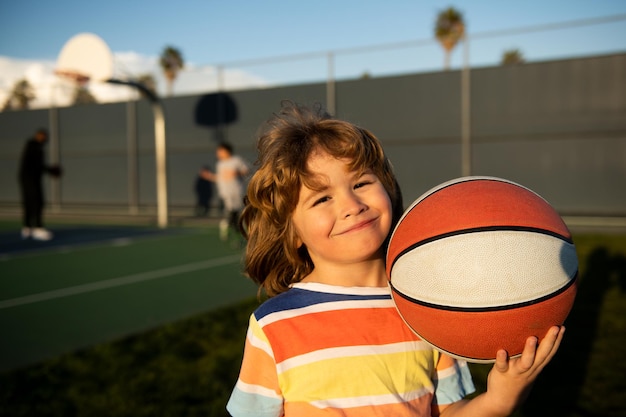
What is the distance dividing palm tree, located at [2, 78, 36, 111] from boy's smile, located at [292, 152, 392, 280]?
23.8m

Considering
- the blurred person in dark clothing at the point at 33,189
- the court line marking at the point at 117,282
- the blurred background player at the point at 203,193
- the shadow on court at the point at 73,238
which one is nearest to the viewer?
the court line marking at the point at 117,282

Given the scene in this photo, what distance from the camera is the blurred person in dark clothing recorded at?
11875 mm

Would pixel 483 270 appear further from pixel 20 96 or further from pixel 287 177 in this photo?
pixel 20 96

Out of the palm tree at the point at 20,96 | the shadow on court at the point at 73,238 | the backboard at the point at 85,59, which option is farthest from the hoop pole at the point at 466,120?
the palm tree at the point at 20,96

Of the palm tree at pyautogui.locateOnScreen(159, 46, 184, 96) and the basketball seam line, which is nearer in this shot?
the basketball seam line

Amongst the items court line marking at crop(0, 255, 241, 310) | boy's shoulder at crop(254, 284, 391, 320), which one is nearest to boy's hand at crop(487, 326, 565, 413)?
boy's shoulder at crop(254, 284, 391, 320)

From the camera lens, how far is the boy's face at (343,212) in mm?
1687

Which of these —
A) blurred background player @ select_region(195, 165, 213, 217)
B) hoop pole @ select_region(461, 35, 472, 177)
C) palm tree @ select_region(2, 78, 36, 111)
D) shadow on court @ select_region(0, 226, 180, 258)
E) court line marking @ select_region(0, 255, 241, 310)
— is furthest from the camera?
palm tree @ select_region(2, 78, 36, 111)

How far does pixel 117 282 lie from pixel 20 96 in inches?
742

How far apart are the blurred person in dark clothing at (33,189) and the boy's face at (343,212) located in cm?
1122

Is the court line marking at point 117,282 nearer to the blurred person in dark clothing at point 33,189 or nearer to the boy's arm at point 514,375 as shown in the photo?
the blurred person in dark clothing at point 33,189

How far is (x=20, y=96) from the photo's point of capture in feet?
76.4

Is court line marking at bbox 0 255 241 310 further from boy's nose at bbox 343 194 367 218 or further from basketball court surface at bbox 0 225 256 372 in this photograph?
boy's nose at bbox 343 194 367 218

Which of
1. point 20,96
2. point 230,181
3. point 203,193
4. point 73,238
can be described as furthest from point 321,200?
point 20,96
